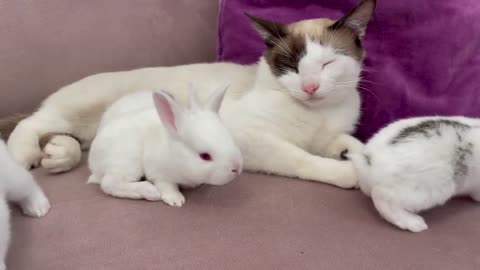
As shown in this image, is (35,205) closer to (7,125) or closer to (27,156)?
(27,156)

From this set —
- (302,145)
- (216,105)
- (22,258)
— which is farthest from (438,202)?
(22,258)

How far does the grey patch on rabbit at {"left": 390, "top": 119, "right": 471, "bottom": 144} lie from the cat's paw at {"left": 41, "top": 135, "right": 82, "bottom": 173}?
0.77 meters

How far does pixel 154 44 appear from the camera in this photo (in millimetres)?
1456

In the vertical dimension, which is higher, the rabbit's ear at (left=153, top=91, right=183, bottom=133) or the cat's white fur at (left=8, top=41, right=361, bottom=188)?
the rabbit's ear at (left=153, top=91, right=183, bottom=133)

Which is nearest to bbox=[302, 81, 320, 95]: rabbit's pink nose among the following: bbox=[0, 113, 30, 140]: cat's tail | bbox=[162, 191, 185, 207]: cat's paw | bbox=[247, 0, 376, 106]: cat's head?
bbox=[247, 0, 376, 106]: cat's head

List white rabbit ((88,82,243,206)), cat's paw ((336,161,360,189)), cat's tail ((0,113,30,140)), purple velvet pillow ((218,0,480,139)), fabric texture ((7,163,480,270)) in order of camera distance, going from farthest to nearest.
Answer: cat's tail ((0,113,30,140)) < purple velvet pillow ((218,0,480,139)) < cat's paw ((336,161,360,189)) < white rabbit ((88,82,243,206)) < fabric texture ((7,163,480,270))

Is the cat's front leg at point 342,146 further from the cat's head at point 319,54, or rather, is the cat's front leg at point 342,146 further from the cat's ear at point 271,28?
the cat's ear at point 271,28

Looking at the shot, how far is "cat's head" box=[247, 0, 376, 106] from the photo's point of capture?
1107mm

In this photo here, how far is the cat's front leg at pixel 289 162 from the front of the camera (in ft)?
3.55

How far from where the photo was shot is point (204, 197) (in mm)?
1048

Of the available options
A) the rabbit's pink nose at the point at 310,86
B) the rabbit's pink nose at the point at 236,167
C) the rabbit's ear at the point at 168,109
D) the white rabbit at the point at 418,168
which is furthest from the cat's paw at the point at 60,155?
the white rabbit at the point at 418,168

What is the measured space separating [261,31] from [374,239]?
612 millimetres

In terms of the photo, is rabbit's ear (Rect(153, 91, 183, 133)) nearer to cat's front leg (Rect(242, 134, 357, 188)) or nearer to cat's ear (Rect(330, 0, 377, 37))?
cat's front leg (Rect(242, 134, 357, 188))

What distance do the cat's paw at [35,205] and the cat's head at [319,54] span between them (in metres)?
0.63
